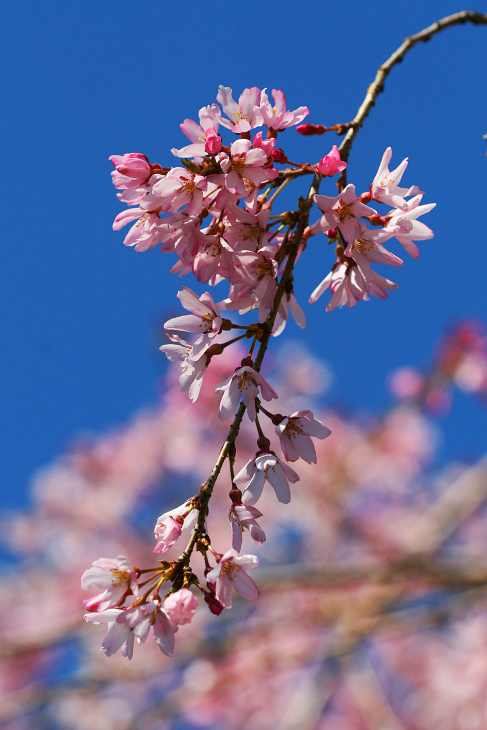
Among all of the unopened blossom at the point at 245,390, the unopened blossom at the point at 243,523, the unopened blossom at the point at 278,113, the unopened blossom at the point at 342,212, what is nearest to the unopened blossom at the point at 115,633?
the unopened blossom at the point at 243,523

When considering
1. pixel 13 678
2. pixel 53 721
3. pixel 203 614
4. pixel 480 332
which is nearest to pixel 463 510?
pixel 480 332

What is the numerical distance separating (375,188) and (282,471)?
2.10 feet

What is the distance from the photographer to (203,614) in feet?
16.5

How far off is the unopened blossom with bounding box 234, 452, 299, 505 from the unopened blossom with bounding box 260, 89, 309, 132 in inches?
29.3

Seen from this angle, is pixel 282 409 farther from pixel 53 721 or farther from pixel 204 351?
pixel 204 351

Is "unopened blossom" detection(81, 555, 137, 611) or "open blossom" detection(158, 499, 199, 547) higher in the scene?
"open blossom" detection(158, 499, 199, 547)

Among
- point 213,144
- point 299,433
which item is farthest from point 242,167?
point 299,433

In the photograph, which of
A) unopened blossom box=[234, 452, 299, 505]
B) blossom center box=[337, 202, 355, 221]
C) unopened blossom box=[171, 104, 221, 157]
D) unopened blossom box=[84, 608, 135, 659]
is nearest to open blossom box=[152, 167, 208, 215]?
unopened blossom box=[171, 104, 221, 157]

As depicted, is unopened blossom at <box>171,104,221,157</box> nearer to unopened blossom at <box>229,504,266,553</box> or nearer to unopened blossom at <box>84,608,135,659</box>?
unopened blossom at <box>229,504,266,553</box>

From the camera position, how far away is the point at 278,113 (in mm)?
1298

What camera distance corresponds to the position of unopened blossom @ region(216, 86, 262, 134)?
1.27m

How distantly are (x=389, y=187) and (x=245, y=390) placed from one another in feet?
1.89

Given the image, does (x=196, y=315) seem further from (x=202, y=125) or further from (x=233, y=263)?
(x=202, y=125)

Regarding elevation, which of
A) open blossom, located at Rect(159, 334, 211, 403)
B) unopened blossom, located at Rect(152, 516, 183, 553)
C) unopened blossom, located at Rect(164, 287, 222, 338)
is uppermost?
unopened blossom, located at Rect(164, 287, 222, 338)
